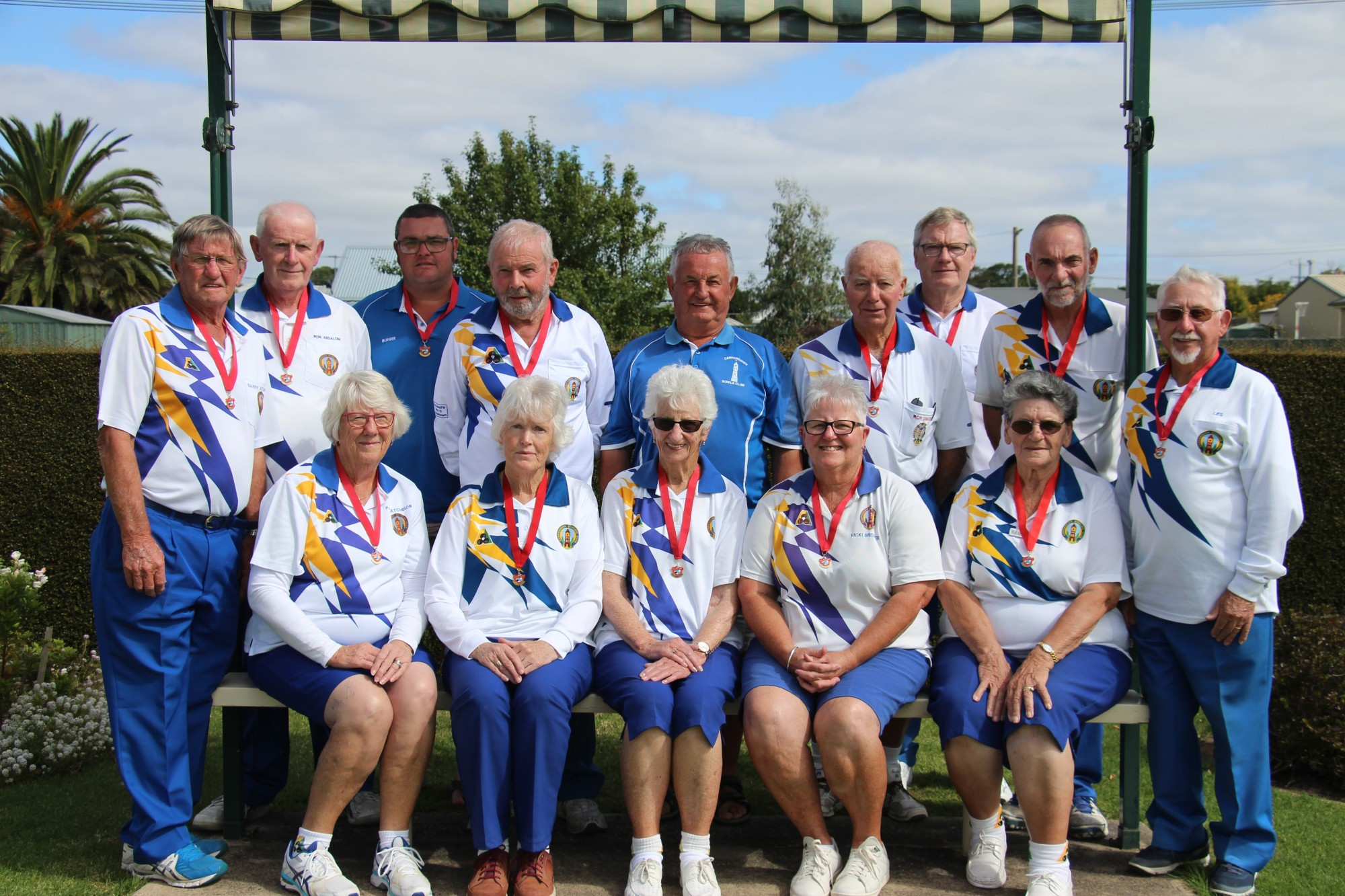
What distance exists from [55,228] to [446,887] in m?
33.9

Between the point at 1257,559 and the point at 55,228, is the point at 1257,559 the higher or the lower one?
the lower one

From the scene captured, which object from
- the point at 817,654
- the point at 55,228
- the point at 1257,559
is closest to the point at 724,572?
the point at 817,654

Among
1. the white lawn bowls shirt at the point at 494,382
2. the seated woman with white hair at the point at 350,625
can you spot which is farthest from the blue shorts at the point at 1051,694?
the seated woman with white hair at the point at 350,625

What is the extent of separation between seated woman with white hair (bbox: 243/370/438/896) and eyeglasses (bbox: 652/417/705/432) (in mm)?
944

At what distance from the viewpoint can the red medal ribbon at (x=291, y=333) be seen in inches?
158

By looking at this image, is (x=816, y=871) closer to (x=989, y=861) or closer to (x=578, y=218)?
(x=989, y=861)

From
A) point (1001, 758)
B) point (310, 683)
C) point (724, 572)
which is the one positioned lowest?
point (1001, 758)

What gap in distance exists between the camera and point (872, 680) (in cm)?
352

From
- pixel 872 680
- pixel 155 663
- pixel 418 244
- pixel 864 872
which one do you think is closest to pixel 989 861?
pixel 864 872

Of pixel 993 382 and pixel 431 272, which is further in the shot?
pixel 431 272

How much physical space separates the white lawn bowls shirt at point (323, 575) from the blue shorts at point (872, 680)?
4.01 feet

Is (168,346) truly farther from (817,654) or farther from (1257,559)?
(1257,559)

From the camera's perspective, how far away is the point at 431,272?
177 inches

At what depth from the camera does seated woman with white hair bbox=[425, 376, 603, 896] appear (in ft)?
11.1
